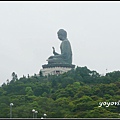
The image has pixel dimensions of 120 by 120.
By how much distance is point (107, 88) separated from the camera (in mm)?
46656

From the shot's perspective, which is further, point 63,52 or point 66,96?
point 63,52

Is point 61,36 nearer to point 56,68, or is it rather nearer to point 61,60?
point 61,60

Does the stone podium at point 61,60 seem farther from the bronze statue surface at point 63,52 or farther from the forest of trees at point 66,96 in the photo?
the forest of trees at point 66,96

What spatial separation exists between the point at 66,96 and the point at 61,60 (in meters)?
17.9

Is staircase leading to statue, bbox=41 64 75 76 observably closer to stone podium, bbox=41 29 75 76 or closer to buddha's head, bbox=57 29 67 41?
stone podium, bbox=41 29 75 76

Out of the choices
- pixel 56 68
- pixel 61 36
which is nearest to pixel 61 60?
pixel 56 68

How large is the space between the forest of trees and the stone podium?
1.66 m

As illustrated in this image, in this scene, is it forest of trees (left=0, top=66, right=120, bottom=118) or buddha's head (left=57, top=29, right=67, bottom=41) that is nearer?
forest of trees (left=0, top=66, right=120, bottom=118)

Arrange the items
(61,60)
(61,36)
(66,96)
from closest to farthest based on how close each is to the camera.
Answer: (66,96) < (61,60) < (61,36)

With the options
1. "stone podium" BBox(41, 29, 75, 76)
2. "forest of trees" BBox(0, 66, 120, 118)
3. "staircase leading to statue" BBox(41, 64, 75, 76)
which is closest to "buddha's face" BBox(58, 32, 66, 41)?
"stone podium" BBox(41, 29, 75, 76)

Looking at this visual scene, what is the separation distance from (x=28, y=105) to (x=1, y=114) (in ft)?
14.8

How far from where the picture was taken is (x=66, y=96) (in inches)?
1868

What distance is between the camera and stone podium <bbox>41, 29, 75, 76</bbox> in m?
64.8

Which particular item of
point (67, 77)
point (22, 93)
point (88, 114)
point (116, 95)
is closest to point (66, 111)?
point (88, 114)
